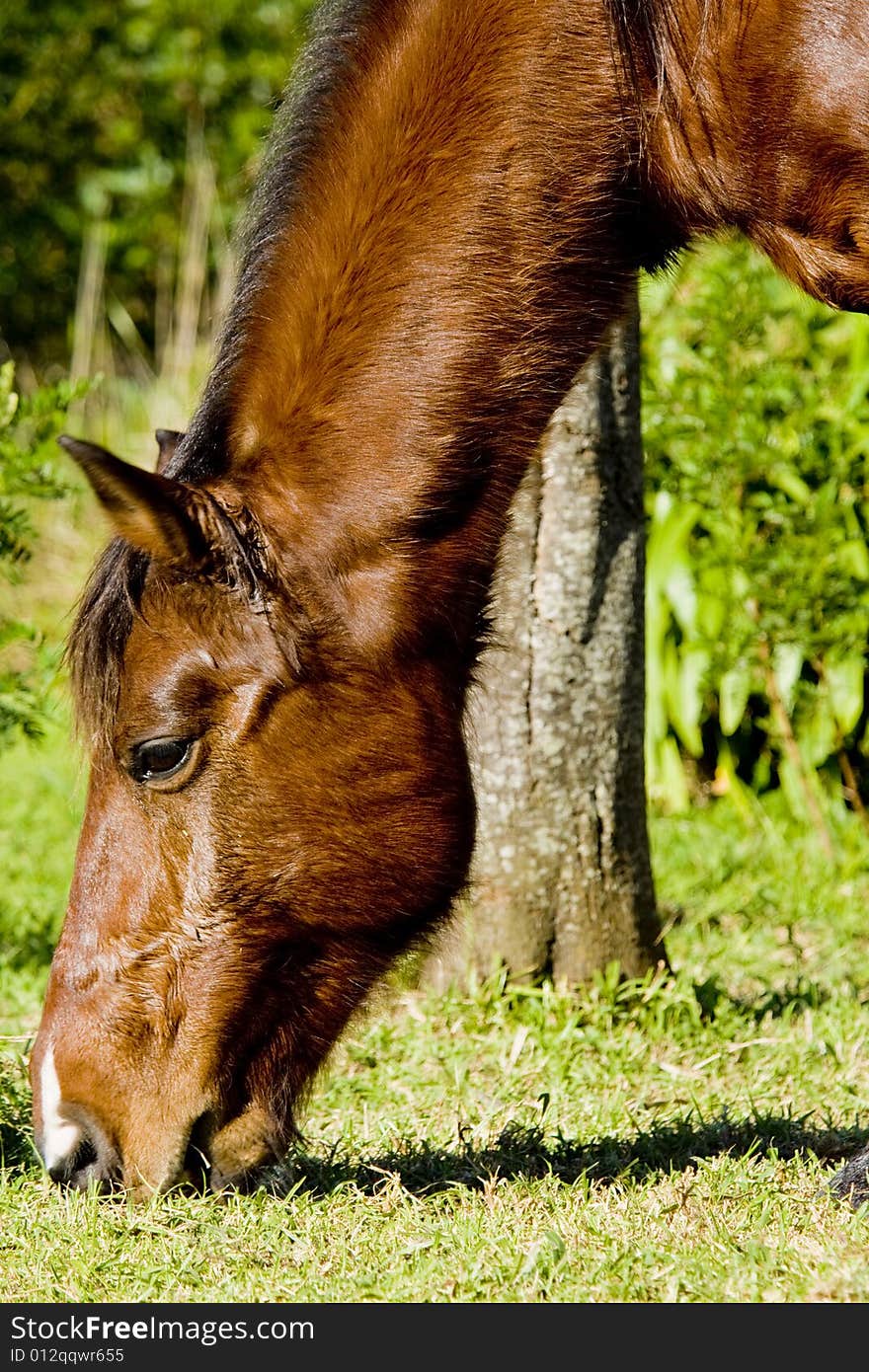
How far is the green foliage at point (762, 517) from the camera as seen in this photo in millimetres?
5574

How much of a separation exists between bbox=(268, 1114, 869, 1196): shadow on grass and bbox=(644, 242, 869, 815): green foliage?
241cm

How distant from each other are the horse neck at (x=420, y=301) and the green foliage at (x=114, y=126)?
8.07 meters

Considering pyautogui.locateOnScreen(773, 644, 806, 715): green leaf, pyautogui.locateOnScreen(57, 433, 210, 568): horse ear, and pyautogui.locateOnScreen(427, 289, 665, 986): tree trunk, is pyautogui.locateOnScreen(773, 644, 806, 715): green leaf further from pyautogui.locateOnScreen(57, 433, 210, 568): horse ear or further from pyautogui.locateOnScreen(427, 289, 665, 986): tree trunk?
pyautogui.locateOnScreen(57, 433, 210, 568): horse ear

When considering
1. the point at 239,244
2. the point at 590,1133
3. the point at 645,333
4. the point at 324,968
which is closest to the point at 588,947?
the point at 590,1133

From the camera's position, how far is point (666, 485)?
19.2ft

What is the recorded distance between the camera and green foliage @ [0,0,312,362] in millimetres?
10766

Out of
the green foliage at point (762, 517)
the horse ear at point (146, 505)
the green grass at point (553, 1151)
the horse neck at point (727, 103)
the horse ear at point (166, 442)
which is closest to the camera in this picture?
the horse ear at point (146, 505)

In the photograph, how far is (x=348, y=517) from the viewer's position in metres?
2.74

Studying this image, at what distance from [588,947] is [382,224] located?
2.22 m

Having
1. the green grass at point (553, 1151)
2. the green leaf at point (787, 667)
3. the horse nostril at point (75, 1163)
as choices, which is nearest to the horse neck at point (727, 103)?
the green grass at point (553, 1151)

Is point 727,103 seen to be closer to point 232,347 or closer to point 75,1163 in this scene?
point 232,347

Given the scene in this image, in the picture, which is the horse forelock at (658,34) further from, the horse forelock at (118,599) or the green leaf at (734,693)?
the green leaf at (734,693)

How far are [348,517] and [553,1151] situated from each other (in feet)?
4.76

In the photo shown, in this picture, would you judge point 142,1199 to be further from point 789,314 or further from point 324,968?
point 789,314
